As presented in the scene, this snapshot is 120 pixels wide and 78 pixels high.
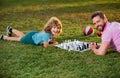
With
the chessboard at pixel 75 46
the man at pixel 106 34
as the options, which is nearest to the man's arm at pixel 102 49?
the man at pixel 106 34

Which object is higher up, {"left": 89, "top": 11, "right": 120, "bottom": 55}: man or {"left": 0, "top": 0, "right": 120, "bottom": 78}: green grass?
{"left": 89, "top": 11, "right": 120, "bottom": 55}: man

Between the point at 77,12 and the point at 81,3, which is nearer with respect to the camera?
the point at 77,12

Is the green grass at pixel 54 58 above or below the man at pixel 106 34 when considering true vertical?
below

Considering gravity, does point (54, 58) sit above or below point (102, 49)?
below

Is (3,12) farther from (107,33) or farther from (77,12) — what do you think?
(107,33)

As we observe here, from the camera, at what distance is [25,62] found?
5.20 meters

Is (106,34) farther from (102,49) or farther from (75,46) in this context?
(75,46)

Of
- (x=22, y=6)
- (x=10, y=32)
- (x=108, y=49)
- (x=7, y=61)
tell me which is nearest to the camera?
(x=7, y=61)

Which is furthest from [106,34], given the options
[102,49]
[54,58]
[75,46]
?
[54,58]

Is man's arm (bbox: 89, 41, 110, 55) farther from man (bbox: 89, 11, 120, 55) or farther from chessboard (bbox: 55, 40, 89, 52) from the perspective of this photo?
chessboard (bbox: 55, 40, 89, 52)

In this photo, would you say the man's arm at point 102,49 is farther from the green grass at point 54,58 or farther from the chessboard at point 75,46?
the chessboard at point 75,46

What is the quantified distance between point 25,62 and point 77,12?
5.65 meters

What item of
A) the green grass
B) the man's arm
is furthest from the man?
the green grass

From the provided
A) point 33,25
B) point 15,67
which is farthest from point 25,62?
point 33,25
